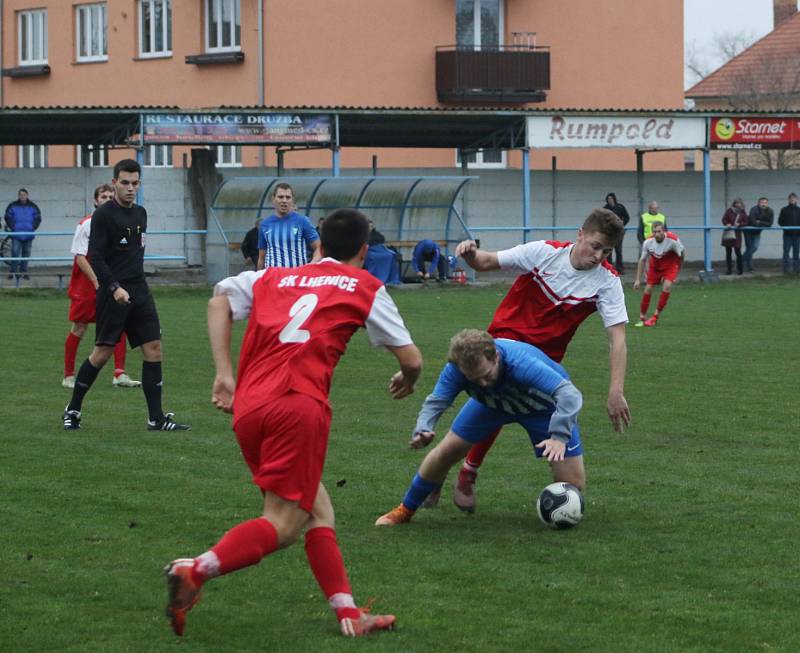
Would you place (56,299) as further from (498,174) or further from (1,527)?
(1,527)

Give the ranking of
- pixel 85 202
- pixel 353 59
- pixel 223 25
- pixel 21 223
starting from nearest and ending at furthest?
pixel 21 223 → pixel 85 202 → pixel 353 59 → pixel 223 25

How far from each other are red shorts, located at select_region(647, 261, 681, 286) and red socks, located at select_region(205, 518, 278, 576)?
54.2 feet

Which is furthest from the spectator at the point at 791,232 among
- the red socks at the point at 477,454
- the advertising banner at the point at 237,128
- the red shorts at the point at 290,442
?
the red shorts at the point at 290,442

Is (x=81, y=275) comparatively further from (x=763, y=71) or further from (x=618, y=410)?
(x=763, y=71)

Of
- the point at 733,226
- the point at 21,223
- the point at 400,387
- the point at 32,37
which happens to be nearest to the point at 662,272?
the point at 733,226

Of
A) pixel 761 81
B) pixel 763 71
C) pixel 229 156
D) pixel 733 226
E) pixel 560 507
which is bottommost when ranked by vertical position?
pixel 560 507

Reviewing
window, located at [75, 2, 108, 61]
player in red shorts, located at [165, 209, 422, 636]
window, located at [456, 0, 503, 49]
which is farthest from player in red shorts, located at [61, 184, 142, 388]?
window, located at [75, 2, 108, 61]

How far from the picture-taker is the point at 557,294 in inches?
306

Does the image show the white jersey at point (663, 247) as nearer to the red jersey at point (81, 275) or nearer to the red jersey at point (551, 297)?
the red jersey at point (81, 275)

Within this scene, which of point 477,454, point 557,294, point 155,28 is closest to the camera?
point 557,294

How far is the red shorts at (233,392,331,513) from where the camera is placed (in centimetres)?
528

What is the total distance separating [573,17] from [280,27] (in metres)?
8.70

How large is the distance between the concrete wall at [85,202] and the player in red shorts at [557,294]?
2508 centimetres

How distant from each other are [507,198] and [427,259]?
518 cm
